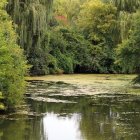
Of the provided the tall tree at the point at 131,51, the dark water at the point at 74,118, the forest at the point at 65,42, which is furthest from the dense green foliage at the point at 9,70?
the tall tree at the point at 131,51

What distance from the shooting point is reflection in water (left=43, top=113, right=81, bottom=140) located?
51.2 feet

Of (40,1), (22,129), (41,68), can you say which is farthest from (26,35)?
(22,129)

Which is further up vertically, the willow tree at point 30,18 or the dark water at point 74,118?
the willow tree at point 30,18

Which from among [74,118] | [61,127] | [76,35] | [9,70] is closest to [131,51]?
[74,118]

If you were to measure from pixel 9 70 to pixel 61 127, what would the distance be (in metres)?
3.70

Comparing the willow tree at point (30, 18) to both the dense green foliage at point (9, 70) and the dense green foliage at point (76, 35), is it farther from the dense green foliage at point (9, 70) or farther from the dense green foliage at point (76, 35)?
the dense green foliage at point (9, 70)

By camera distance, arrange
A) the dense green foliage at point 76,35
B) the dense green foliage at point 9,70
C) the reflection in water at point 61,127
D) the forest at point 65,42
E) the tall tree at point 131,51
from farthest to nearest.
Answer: the dense green foliage at point 76,35 < the tall tree at point 131,51 < the forest at point 65,42 < the dense green foliage at point 9,70 < the reflection in water at point 61,127

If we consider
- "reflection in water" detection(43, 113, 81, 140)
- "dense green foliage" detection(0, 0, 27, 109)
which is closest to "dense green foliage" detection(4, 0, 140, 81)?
"dense green foliage" detection(0, 0, 27, 109)

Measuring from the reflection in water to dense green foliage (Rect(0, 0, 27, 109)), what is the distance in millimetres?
1759

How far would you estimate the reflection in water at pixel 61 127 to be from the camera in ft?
51.2

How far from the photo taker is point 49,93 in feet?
90.7

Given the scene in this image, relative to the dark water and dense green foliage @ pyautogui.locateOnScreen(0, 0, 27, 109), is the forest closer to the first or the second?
dense green foliage @ pyautogui.locateOnScreen(0, 0, 27, 109)

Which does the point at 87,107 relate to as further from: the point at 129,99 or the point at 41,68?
the point at 41,68

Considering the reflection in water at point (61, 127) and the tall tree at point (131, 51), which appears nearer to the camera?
the reflection in water at point (61, 127)
